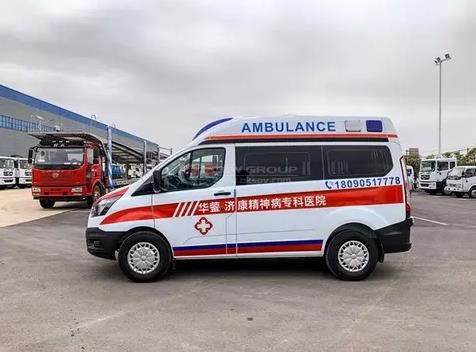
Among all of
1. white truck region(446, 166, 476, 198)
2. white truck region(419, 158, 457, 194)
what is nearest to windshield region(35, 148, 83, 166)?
white truck region(446, 166, 476, 198)

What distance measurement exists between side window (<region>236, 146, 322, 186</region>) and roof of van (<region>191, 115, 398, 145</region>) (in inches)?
7.2

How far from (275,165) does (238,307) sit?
2.28m

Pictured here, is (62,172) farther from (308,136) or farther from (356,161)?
(356,161)

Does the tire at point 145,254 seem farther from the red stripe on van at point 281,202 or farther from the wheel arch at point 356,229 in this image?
the wheel arch at point 356,229

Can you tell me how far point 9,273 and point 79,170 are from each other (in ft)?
36.8

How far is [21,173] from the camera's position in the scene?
40438 mm

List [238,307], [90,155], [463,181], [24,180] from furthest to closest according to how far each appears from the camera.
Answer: [24,180]
[463,181]
[90,155]
[238,307]

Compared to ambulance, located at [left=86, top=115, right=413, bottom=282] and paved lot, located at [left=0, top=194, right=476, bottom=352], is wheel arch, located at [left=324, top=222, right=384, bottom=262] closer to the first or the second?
ambulance, located at [left=86, top=115, right=413, bottom=282]

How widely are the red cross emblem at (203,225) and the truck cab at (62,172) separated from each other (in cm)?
Answer: 1262

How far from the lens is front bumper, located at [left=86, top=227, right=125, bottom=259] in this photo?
294 inches

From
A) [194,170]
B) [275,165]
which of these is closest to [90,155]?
[194,170]

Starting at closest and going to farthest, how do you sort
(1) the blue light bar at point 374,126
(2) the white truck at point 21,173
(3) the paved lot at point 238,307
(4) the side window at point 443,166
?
(3) the paved lot at point 238,307 < (1) the blue light bar at point 374,126 < (4) the side window at point 443,166 < (2) the white truck at point 21,173

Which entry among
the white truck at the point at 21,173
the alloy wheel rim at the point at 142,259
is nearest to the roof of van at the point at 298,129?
the alloy wheel rim at the point at 142,259

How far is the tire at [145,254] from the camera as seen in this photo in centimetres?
738
